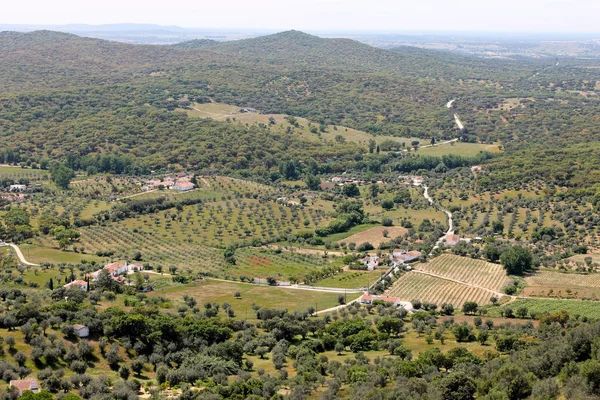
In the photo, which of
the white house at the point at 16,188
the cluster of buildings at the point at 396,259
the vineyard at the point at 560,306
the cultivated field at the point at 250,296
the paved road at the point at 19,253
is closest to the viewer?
the vineyard at the point at 560,306

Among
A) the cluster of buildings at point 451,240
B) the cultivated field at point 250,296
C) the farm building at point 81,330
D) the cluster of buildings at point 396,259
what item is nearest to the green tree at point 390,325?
the cultivated field at point 250,296

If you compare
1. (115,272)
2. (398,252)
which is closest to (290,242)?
(398,252)

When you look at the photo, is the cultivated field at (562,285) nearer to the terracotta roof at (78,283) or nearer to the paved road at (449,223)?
the paved road at (449,223)

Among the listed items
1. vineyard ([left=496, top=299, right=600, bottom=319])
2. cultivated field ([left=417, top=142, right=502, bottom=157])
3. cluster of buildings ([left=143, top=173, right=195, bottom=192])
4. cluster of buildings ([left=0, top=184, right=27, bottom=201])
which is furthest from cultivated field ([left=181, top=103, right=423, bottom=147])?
vineyard ([left=496, top=299, right=600, bottom=319])

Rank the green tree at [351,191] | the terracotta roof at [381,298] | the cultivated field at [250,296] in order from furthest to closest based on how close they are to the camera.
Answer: the green tree at [351,191] < the terracotta roof at [381,298] < the cultivated field at [250,296]

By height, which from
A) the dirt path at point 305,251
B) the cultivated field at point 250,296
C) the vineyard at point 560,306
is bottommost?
the dirt path at point 305,251

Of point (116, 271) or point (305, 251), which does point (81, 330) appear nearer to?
point (116, 271)

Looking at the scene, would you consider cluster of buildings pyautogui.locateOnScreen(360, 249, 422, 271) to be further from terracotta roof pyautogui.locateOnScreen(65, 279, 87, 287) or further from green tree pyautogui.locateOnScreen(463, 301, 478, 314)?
terracotta roof pyautogui.locateOnScreen(65, 279, 87, 287)
